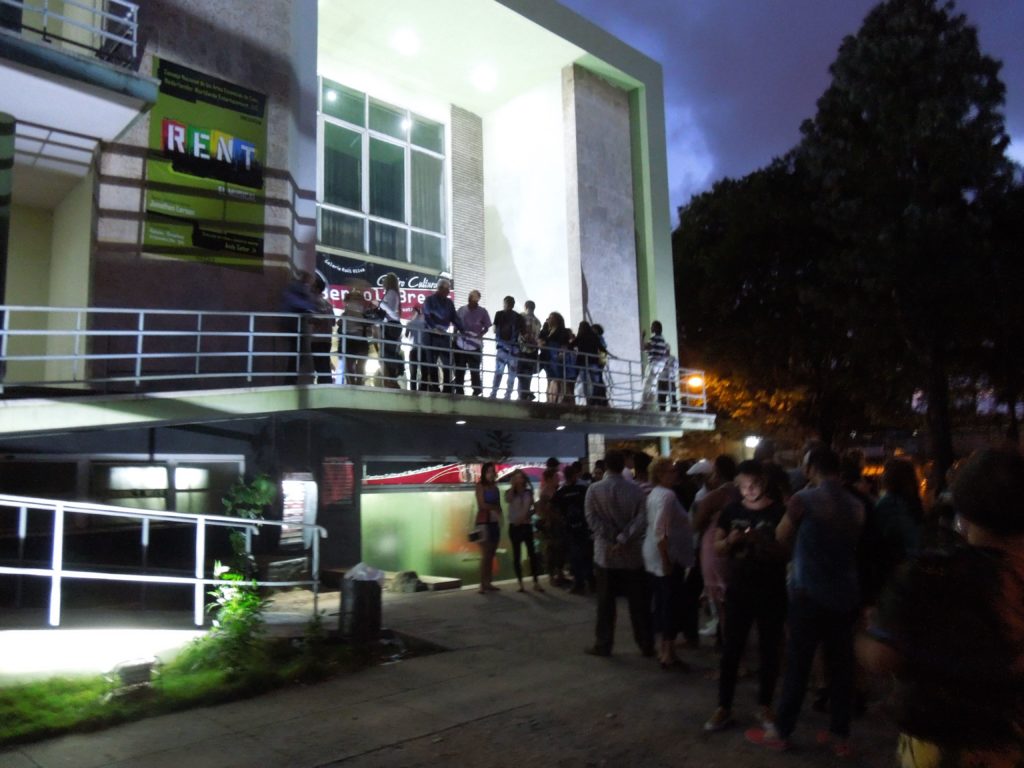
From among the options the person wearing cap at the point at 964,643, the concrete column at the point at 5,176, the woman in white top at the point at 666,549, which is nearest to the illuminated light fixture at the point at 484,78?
the concrete column at the point at 5,176

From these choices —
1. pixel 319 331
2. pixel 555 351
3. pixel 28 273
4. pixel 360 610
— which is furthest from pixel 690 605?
pixel 28 273

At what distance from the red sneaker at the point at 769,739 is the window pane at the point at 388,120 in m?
15.7

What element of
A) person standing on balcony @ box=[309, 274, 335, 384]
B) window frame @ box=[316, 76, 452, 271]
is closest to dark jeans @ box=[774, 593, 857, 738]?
person standing on balcony @ box=[309, 274, 335, 384]

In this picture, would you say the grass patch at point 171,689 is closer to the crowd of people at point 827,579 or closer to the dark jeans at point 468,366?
the crowd of people at point 827,579

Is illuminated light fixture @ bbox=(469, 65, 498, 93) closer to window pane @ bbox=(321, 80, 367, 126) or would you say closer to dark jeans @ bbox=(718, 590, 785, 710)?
window pane @ bbox=(321, 80, 367, 126)

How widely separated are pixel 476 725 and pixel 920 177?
22902mm

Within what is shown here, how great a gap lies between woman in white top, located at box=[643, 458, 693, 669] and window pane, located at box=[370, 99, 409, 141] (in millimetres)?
13197

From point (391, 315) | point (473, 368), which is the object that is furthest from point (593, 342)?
point (391, 315)

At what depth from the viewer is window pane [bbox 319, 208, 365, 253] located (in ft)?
54.4

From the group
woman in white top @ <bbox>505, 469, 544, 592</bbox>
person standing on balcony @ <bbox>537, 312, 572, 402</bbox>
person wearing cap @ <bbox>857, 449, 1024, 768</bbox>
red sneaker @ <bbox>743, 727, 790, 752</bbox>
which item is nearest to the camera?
person wearing cap @ <bbox>857, 449, 1024, 768</bbox>

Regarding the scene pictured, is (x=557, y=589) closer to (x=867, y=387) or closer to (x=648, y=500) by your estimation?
(x=648, y=500)

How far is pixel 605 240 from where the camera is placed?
19.1 meters

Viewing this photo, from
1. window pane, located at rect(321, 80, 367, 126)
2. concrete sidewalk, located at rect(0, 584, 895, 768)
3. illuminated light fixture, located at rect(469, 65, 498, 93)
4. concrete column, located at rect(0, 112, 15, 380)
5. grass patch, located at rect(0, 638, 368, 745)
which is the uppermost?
illuminated light fixture, located at rect(469, 65, 498, 93)

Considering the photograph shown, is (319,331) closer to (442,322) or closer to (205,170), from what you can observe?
(442,322)
